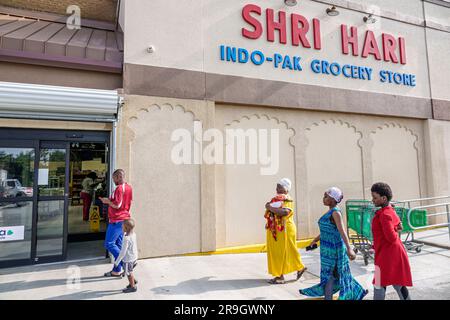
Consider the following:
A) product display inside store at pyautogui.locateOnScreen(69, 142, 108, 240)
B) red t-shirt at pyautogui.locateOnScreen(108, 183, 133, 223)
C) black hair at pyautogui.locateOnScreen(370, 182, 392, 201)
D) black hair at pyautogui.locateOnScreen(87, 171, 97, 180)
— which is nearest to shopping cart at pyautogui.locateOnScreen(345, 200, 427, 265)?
black hair at pyautogui.locateOnScreen(370, 182, 392, 201)

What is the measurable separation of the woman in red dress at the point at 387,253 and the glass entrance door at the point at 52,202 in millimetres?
5421

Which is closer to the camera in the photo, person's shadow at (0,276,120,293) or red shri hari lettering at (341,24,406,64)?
person's shadow at (0,276,120,293)

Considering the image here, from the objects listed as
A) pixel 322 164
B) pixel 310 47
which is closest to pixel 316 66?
pixel 310 47

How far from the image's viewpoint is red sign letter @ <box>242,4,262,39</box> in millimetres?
7324

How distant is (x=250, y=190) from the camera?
7.12m

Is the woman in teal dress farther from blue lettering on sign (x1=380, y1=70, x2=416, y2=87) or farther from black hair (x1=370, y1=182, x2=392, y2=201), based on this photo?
blue lettering on sign (x1=380, y1=70, x2=416, y2=87)

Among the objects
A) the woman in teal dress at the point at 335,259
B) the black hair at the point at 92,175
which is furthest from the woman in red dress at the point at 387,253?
the black hair at the point at 92,175

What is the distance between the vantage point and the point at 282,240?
463cm

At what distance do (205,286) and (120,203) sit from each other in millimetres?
1922

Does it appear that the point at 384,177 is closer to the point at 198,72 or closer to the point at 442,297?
the point at 442,297

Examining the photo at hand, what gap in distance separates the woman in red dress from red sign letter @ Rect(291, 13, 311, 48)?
19.0 feet

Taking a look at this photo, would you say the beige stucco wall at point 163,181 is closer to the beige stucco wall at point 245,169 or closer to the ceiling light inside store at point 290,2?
the beige stucco wall at point 245,169

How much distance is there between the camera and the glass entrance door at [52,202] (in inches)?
220

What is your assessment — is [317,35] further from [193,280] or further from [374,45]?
[193,280]
